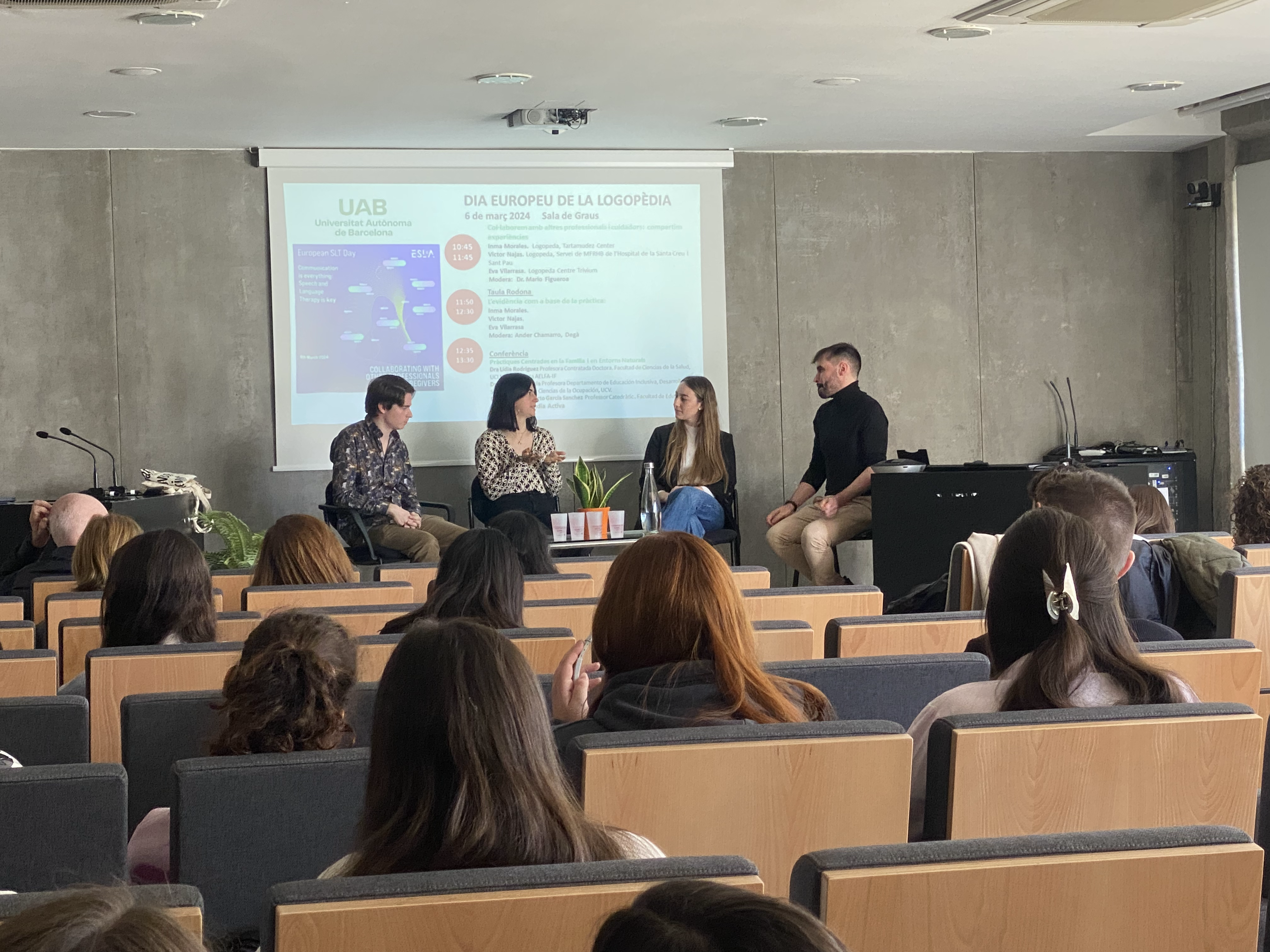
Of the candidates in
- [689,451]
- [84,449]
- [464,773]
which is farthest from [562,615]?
[84,449]

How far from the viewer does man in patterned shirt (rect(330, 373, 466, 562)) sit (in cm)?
756

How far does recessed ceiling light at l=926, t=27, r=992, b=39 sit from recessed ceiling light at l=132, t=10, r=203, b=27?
3.08 metres

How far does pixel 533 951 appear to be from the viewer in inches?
48.2

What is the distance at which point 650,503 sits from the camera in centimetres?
764

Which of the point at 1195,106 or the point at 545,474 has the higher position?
the point at 1195,106

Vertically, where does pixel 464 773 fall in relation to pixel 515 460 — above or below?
below

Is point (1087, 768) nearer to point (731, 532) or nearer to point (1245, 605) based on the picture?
point (1245, 605)

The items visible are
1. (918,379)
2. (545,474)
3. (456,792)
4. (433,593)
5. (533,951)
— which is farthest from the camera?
(918,379)

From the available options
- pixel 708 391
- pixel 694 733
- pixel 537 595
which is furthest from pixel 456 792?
pixel 708 391

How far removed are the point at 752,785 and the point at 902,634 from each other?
1.30m

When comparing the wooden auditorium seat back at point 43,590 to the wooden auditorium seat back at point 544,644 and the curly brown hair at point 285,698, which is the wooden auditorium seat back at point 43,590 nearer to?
the wooden auditorium seat back at point 544,644

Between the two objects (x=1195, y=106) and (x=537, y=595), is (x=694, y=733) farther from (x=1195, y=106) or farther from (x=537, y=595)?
(x=1195, y=106)

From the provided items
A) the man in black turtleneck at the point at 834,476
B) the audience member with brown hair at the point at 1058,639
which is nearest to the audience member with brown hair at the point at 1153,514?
the audience member with brown hair at the point at 1058,639

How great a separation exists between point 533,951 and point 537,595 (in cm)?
292
